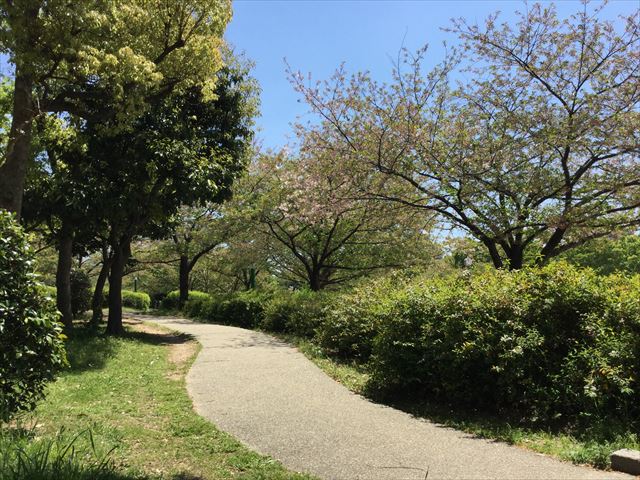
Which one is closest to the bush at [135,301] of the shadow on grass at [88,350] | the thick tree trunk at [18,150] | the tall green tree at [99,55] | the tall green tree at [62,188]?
the tall green tree at [62,188]

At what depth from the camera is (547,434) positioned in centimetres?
511

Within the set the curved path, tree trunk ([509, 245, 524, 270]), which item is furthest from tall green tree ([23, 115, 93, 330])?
tree trunk ([509, 245, 524, 270])

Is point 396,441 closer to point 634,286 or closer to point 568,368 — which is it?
point 568,368

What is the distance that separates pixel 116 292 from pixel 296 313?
5.67 metres

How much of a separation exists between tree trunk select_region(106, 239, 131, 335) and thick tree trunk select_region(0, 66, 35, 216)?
5493 millimetres

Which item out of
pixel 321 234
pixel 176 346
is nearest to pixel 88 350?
pixel 176 346

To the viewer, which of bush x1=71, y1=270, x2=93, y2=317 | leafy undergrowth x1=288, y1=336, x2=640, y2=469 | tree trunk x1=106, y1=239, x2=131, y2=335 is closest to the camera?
leafy undergrowth x1=288, y1=336, x2=640, y2=469

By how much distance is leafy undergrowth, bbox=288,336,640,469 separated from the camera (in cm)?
441

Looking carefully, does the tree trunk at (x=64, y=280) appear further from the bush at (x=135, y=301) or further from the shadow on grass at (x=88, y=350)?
the bush at (x=135, y=301)

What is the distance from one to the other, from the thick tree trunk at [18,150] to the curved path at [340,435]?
16.0 ft

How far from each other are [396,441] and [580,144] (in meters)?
7.86

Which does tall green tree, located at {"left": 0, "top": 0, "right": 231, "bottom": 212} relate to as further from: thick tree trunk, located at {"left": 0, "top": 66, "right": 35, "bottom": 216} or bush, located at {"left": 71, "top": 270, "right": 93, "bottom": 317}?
bush, located at {"left": 71, "top": 270, "right": 93, "bottom": 317}

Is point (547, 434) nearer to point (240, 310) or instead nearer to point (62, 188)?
point (62, 188)

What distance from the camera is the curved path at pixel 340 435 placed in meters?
4.21
